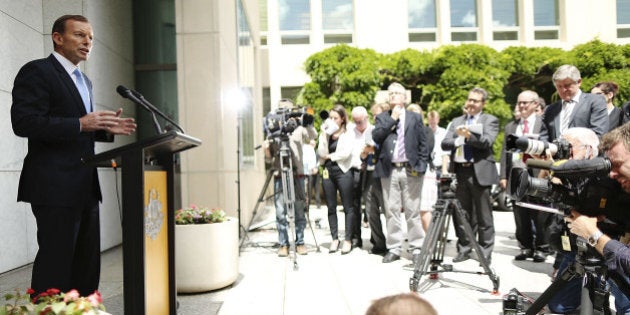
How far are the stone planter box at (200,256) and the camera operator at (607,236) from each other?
283 centimetres

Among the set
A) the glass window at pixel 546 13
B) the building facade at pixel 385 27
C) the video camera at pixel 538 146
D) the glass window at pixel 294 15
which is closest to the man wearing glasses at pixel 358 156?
the video camera at pixel 538 146

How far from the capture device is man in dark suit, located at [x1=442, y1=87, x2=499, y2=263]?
5.18 metres

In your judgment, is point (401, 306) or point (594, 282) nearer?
point (401, 306)

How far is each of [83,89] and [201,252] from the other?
1.93 meters

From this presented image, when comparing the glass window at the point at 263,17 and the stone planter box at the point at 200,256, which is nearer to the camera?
the stone planter box at the point at 200,256

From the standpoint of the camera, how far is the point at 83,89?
2709mm

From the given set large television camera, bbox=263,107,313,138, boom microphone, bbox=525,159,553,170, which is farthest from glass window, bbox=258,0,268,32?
boom microphone, bbox=525,159,553,170

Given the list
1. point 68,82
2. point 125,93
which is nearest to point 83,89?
point 68,82

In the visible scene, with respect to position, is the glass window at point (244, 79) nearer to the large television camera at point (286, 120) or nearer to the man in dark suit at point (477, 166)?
the large television camera at point (286, 120)

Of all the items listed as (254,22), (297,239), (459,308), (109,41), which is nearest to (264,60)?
(254,22)

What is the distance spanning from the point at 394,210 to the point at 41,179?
13.0 feet

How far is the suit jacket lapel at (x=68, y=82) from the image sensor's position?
2512 millimetres

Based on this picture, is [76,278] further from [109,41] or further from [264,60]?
[264,60]

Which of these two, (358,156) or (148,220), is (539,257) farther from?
(148,220)
